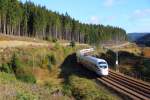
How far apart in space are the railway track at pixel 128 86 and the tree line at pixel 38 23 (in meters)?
66.3

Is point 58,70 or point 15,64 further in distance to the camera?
point 58,70

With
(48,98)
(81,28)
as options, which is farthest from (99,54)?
(81,28)

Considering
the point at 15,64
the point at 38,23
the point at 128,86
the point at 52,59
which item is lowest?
the point at 128,86

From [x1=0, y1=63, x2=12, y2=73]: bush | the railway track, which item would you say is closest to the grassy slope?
[x1=0, y1=63, x2=12, y2=73]: bush

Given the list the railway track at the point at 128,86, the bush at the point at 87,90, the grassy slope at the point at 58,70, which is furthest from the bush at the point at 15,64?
the railway track at the point at 128,86

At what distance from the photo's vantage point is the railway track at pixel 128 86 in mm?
30484

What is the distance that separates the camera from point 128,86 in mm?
35344

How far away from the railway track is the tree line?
218 ft

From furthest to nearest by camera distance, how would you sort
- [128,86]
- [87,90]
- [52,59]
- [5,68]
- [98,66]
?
1. [52,59]
2. [98,66]
3. [5,68]
4. [128,86]
5. [87,90]

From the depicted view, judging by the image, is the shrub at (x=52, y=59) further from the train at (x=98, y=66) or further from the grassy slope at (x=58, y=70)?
the train at (x=98, y=66)

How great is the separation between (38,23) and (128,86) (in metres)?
97.7

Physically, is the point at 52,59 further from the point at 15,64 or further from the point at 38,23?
the point at 38,23

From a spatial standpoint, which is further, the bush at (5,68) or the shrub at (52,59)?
the shrub at (52,59)

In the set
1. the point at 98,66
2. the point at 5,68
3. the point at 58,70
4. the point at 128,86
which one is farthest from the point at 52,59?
the point at 128,86
